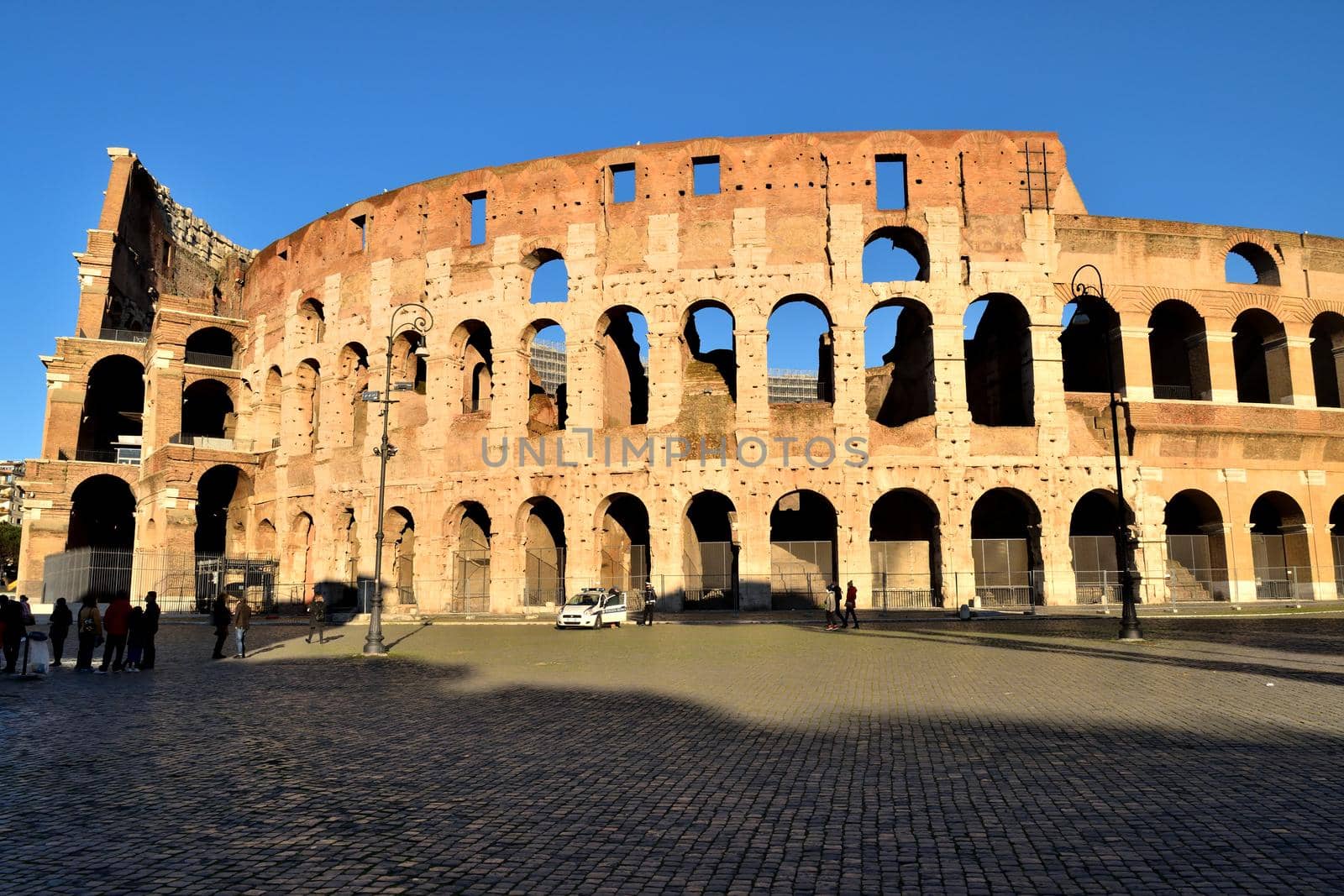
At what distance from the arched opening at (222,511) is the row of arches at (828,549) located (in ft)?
11.9

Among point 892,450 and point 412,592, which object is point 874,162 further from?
point 412,592

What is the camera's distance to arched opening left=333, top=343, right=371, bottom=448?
37.3 meters

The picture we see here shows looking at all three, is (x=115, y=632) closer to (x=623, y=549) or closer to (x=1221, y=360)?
(x=623, y=549)

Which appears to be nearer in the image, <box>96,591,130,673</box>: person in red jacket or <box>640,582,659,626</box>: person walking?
<box>96,591,130,673</box>: person in red jacket

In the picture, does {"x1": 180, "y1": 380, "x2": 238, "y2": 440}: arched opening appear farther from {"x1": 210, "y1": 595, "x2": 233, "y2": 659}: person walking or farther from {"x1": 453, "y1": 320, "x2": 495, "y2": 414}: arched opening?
{"x1": 210, "y1": 595, "x2": 233, "y2": 659}: person walking

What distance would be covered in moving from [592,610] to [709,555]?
8.39 metres

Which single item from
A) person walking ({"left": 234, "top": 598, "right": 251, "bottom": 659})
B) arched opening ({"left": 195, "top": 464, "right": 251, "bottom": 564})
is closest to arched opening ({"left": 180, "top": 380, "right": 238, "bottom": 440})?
arched opening ({"left": 195, "top": 464, "right": 251, "bottom": 564})

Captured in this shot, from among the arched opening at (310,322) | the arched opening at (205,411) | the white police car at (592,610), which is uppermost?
the arched opening at (310,322)

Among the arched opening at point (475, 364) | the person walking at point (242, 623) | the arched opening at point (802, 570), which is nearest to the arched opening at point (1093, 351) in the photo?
the arched opening at point (802, 570)

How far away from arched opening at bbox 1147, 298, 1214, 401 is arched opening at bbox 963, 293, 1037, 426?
4267mm

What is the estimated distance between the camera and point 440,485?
3353 cm

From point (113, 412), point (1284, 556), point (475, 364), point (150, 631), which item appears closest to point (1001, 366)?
point (1284, 556)

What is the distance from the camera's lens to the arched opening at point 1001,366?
3123 cm

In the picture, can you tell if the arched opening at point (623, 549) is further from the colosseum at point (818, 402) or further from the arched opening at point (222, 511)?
the arched opening at point (222, 511)
